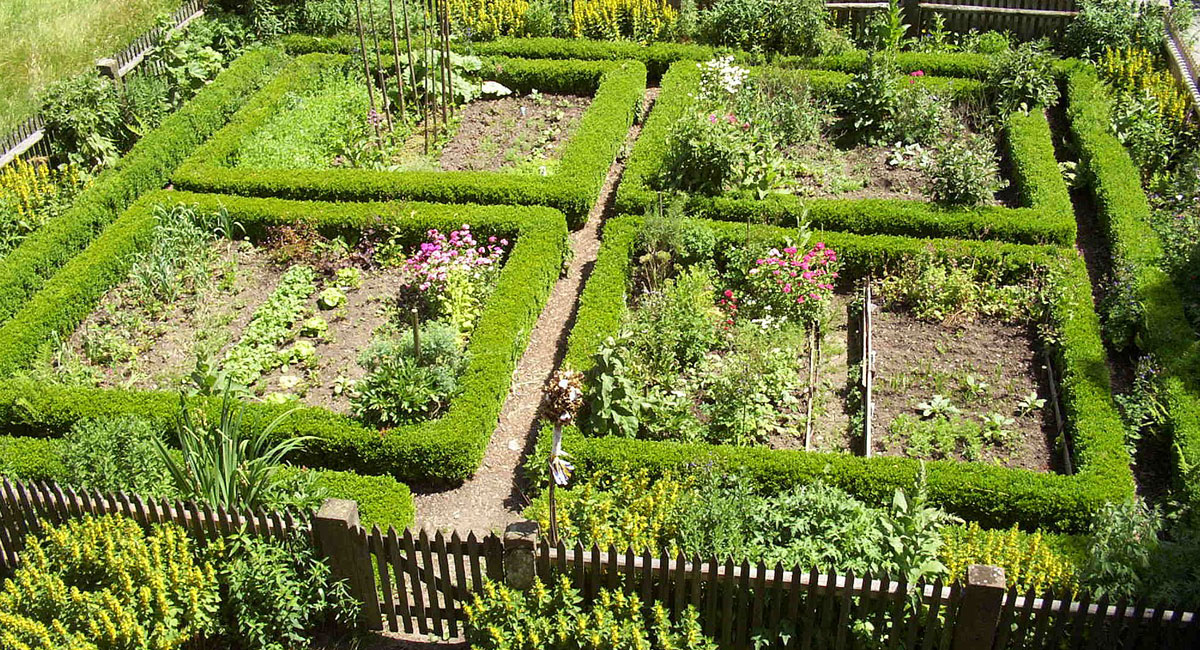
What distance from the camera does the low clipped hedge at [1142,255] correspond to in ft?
33.6

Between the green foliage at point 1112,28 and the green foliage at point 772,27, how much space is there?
154 inches

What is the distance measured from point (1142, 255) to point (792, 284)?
4270 mm

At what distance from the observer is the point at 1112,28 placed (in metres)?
17.7

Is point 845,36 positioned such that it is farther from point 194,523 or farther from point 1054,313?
point 194,523

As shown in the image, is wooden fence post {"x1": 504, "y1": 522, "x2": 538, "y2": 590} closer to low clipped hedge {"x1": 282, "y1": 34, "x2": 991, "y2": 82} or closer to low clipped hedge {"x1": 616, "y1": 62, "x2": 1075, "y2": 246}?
low clipped hedge {"x1": 616, "y1": 62, "x2": 1075, "y2": 246}

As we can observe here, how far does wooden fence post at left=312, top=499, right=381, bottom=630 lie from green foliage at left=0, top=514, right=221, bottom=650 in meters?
0.85

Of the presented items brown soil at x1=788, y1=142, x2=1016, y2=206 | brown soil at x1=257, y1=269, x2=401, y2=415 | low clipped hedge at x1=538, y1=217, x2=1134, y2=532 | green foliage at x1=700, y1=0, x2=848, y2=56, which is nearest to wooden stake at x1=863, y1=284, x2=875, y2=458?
low clipped hedge at x1=538, y1=217, x2=1134, y2=532

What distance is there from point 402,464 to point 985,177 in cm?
843

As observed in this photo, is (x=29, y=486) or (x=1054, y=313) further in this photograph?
(x=1054, y=313)

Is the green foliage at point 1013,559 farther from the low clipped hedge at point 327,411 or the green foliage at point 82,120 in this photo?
the green foliage at point 82,120

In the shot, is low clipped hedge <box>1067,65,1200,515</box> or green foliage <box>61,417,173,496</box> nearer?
green foliage <box>61,417,173,496</box>

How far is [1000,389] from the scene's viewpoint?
448 inches

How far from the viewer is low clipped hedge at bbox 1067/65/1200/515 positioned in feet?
33.6

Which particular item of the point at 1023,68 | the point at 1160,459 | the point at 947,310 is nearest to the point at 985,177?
the point at 947,310
